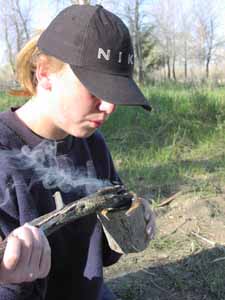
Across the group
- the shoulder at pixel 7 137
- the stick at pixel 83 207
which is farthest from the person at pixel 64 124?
the stick at pixel 83 207

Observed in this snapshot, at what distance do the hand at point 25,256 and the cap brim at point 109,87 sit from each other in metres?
0.37

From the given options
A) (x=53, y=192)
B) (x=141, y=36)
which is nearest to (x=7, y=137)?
(x=53, y=192)

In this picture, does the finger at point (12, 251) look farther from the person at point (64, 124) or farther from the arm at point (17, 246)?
the person at point (64, 124)

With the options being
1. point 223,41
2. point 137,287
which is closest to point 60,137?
point 137,287

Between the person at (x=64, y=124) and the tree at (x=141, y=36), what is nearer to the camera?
the person at (x=64, y=124)

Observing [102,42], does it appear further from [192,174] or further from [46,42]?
[192,174]

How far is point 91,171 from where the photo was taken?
143 cm

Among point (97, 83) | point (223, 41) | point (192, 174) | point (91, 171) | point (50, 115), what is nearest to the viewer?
point (97, 83)

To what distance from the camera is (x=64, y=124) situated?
122cm

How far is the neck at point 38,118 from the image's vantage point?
1246 mm

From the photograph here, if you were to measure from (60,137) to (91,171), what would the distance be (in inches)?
6.5

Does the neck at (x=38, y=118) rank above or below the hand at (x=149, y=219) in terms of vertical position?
above

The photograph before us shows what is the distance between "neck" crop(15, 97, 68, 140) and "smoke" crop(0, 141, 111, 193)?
33 mm

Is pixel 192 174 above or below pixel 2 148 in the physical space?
below
